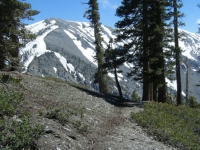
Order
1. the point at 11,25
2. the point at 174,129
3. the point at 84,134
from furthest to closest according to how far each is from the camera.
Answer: the point at 11,25 → the point at 174,129 → the point at 84,134

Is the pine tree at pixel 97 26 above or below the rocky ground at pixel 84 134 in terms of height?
above

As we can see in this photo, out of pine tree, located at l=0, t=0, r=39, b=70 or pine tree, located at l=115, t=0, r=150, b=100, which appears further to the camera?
pine tree, located at l=115, t=0, r=150, b=100

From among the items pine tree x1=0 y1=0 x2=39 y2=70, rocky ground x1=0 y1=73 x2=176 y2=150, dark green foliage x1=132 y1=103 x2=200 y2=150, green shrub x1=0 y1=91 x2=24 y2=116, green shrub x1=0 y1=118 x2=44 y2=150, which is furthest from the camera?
A: pine tree x1=0 y1=0 x2=39 y2=70

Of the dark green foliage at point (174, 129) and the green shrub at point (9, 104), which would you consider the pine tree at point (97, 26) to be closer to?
the dark green foliage at point (174, 129)

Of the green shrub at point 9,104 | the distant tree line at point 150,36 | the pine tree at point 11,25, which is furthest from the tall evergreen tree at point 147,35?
the green shrub at point 9,104

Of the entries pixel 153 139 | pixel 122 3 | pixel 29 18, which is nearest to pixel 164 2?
pixel 122 3

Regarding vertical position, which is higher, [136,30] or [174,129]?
[136,30]

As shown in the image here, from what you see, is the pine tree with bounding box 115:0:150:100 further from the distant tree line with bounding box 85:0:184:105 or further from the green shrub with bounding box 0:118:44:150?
the green shrub with bounding box 0:118:44:150

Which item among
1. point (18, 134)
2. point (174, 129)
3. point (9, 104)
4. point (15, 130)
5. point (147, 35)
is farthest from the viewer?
point (147, 35)

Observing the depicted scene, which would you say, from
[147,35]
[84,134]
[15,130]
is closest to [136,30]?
[147,35]

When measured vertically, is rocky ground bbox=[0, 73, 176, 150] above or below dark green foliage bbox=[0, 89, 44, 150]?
below

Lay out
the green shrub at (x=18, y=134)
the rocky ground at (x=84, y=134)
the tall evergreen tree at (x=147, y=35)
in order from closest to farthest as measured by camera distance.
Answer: the green shrub at (x=18, y=134)
the rocky ground at (x=84, y=134)
the tall evergreen tree at (x=147, y=35)

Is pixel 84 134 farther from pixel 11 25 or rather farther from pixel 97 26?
pixel 97 26

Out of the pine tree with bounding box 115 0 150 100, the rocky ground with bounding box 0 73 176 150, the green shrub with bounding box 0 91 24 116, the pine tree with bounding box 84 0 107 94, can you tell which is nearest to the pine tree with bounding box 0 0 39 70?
the green shrub with bounding box 0 91 24 116
